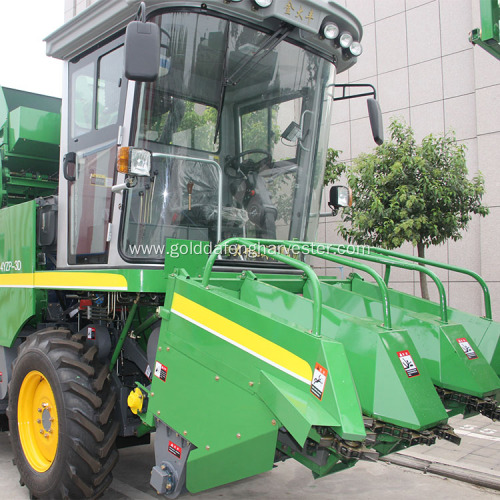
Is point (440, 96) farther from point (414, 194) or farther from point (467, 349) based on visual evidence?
point (467, 349)

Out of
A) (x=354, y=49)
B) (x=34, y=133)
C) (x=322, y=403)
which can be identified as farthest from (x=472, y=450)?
(x=34, y=133)

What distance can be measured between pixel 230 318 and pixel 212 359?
234 millimetres

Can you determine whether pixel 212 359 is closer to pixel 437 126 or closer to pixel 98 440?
pixel 98 440

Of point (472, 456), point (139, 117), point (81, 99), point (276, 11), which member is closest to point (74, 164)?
point (81, 99)

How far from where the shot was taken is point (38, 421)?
383cm

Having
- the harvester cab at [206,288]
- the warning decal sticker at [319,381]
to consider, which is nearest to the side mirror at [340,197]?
the harvester cab at [206,288]

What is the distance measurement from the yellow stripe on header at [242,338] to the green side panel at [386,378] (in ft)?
0.61

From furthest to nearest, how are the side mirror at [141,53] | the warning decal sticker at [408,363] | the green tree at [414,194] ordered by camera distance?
the green tree at [414,194] → the side mirror at [141,53] → the warning decal sticker at [408,363]

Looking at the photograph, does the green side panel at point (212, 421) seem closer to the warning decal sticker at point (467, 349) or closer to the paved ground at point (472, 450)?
the warning decal sticker at point (467, 349)

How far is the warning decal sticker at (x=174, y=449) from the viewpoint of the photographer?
9.79 ft

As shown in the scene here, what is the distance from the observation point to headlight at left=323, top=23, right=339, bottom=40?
3867 millimetres

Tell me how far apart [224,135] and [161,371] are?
64.4 inches

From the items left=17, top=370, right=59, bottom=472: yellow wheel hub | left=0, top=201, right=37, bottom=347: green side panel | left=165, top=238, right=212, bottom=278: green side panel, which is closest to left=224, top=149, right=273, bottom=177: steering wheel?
left=165, top=238, right=212, bottom=278: green side panel

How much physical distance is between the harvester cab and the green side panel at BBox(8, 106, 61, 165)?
855 mm
